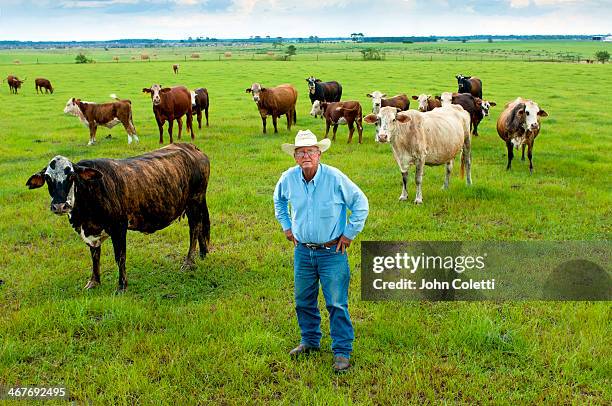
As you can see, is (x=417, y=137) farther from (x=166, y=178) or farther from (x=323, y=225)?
(x=323, y=225)

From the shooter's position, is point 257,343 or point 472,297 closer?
point 257,343

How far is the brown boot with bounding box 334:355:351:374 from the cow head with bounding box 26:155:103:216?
3.43 m

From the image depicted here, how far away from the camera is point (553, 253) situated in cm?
737

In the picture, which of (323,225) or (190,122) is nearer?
(323,225)

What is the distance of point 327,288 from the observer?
178 inches

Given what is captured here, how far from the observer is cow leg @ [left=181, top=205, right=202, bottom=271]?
23.4 ft

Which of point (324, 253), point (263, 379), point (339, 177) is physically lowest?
point (263, 379)

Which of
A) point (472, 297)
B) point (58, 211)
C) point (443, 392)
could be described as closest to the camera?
point (443, 392)

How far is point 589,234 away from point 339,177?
5634mm

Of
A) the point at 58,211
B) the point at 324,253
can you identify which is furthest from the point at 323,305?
the point at 58,211

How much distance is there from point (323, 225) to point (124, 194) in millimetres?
3116

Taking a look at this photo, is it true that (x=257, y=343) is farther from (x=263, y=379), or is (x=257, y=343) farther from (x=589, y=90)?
(x=589, y=90)

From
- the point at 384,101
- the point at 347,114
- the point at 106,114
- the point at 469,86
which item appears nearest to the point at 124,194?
the point at 347,114

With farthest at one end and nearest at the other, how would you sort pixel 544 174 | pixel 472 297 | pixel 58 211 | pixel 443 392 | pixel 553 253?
pixel 544 174
pixel 553 253
pixel 472 297
pixel 58 211
pixel 443 392
